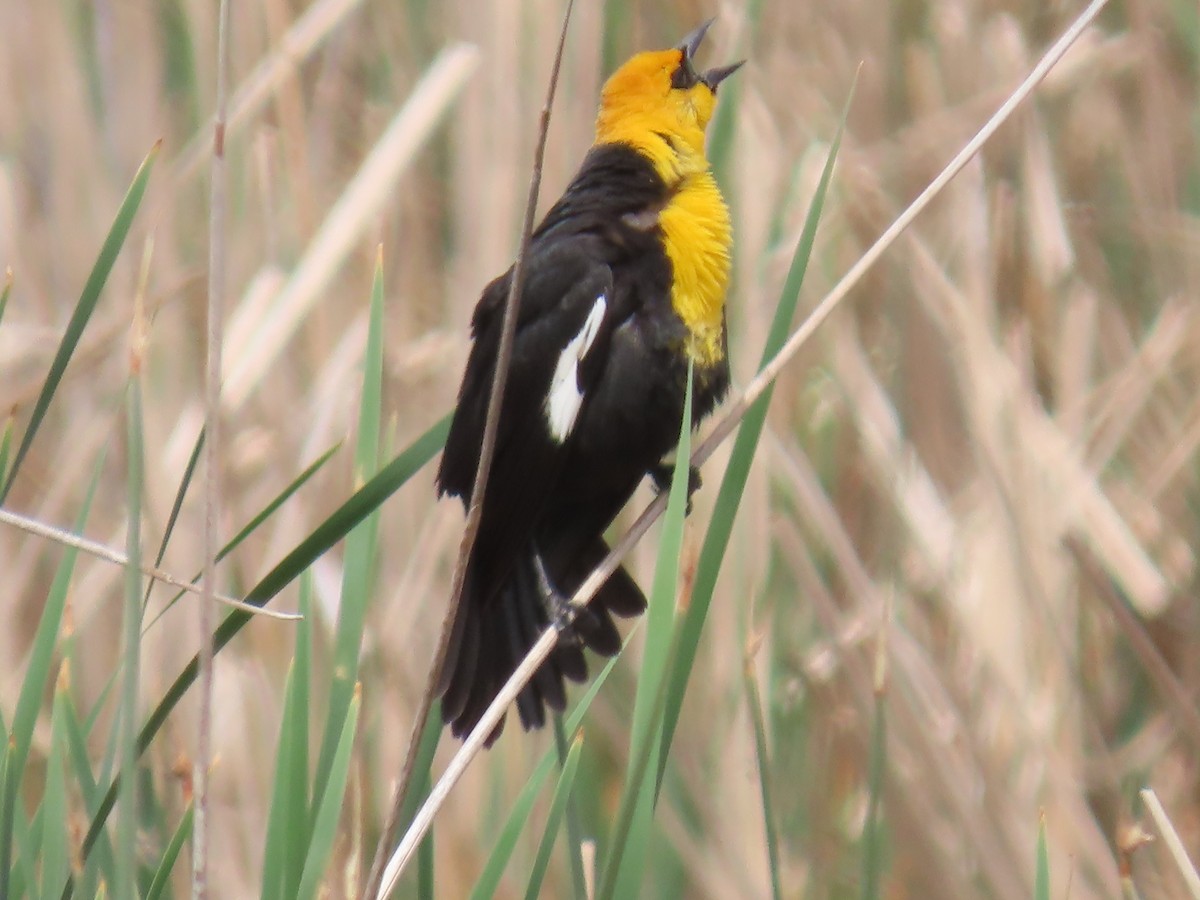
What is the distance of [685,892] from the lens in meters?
1.69

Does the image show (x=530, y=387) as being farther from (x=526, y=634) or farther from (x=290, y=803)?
(x=290, y=803)

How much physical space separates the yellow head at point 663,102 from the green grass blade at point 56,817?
88 cm

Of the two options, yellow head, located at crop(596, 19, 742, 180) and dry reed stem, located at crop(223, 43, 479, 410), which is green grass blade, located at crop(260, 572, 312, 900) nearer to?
dry reed stem, located at crop(223, 43, 479, 410)

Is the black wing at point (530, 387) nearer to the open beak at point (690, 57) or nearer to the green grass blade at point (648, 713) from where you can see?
the open beak at point (690, 57)

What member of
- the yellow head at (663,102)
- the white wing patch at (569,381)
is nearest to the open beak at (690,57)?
the yellow head at (663,102)

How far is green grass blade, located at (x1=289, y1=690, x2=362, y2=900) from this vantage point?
855 millimetres

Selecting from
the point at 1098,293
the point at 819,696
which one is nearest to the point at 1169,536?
the point at 1098,293

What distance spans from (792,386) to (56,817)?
3.61 feet

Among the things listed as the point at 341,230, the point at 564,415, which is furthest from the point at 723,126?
the point at 341,230

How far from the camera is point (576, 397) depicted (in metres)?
1.36

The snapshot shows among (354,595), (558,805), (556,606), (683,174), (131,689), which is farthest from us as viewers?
(683,174)

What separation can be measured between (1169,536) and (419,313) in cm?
106

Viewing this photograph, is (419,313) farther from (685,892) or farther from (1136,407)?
(1136,407)

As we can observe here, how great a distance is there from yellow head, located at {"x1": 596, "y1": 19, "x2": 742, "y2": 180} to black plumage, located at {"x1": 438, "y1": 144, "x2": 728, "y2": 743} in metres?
0.15
